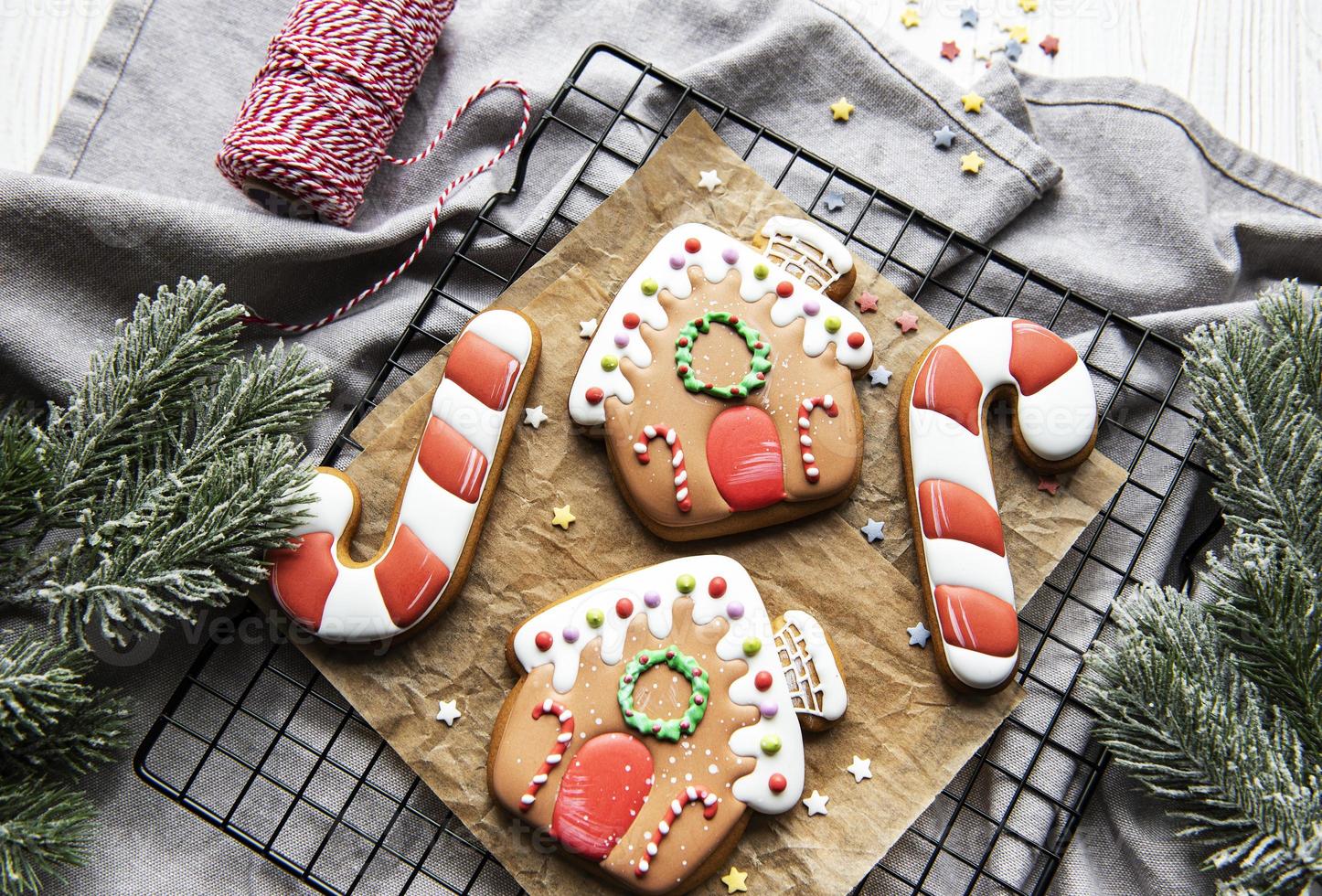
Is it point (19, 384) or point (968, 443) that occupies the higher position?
point (968, 443)

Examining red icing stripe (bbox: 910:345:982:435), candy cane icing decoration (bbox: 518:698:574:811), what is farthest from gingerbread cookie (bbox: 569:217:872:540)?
candy cane icing decoration (bbox: 518:698:574:811)

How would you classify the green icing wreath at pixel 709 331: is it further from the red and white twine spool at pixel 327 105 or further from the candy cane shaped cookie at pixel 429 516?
the red and white twine spool at pixel 327 105

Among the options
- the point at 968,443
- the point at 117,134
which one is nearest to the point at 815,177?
the point at 968,443

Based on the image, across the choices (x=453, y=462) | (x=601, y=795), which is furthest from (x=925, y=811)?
(x=453, y=462)

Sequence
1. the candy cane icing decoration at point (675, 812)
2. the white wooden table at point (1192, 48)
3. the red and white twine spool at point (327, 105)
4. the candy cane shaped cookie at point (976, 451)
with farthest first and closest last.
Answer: the white wooden table at point (1192, 48)
the red and white twine spool at point (327, 105)
the candy cane shaped cookie at point (976, 451)
the candy cane icing decoration at point (675, 812)

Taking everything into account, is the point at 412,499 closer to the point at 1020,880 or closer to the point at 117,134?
the point at 117,134

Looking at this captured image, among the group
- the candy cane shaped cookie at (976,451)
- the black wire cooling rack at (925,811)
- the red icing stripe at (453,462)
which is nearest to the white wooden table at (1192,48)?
the black wire cooling rack at (925,811)

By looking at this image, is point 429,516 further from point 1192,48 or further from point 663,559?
point 1192,48
